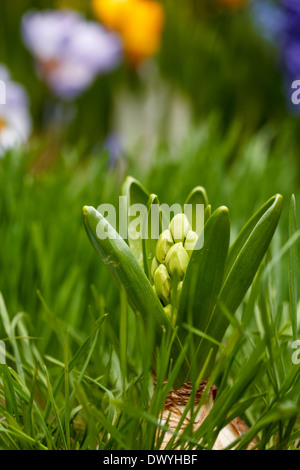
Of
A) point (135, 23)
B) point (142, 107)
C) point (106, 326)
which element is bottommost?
point (106, 326)

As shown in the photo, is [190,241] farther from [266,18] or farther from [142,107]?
[266,18]

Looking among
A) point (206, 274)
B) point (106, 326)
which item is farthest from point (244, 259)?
point (106, 326)

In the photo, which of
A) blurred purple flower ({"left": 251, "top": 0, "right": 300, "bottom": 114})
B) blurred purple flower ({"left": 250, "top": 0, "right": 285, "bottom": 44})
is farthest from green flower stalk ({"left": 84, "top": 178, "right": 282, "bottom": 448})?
blurred purple flower ({"left": 250, "top": 0, "right": 285, "bottom": 44})

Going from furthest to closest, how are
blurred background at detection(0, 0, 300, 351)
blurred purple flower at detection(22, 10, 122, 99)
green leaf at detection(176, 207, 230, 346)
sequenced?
blurred purple flower at detection(22, 10, 122, 99), blurred background at detection(0, 0, 300, 351), green leaf at detection(176, 207, 230, 346)

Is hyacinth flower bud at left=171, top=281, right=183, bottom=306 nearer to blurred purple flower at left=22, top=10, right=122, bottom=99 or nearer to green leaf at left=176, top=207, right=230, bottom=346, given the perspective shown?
green leaf at left=176, top=207, right=230, bottom=346

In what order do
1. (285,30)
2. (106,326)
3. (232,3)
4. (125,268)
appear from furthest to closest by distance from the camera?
(232,3)
(285,30)
(106,326)
(125,268)

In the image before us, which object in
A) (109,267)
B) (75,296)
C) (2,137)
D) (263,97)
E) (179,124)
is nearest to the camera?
(109,267)
